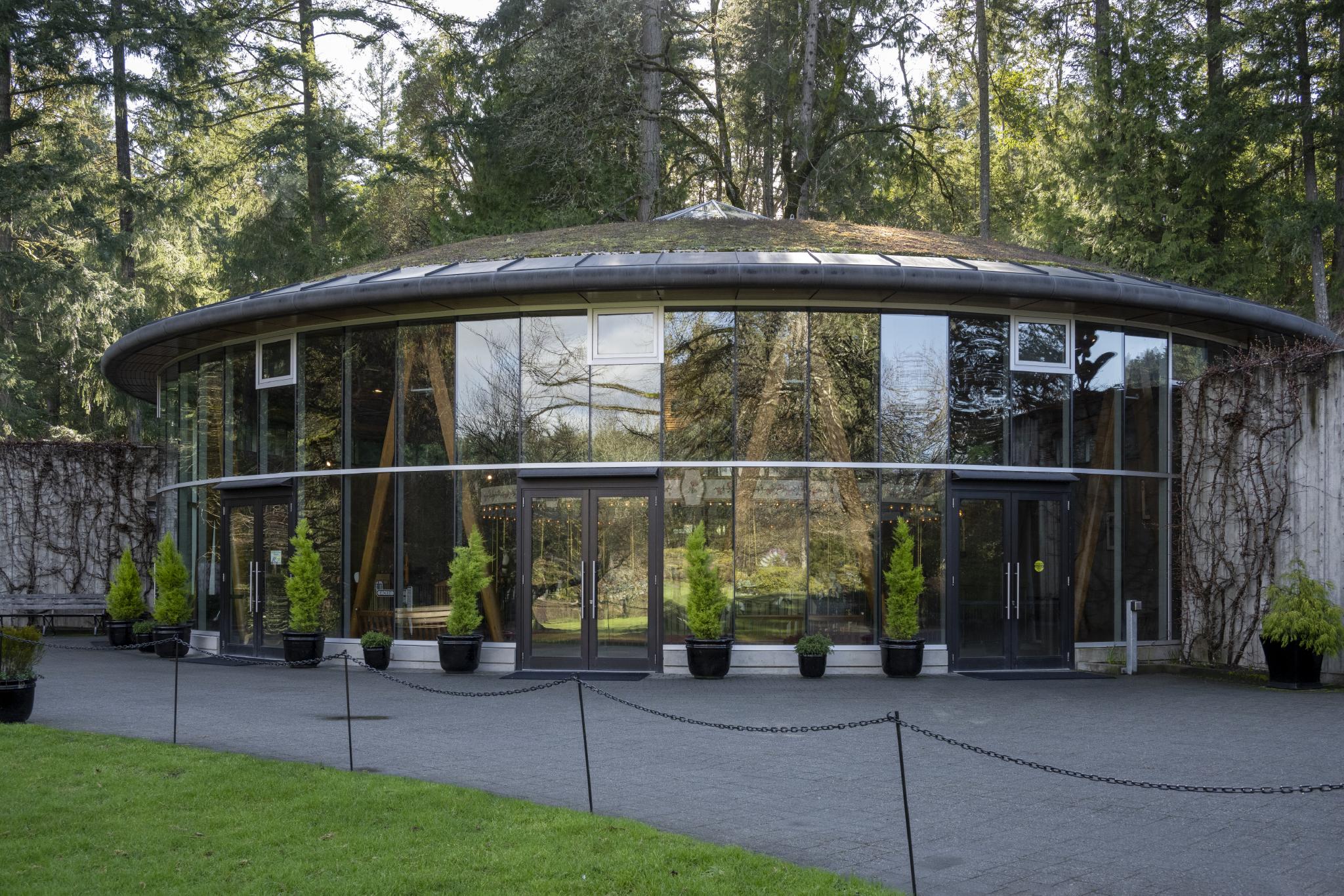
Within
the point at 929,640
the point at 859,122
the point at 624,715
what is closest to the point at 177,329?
the point at 624,715

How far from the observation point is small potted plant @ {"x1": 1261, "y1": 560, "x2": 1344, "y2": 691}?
45.1ft

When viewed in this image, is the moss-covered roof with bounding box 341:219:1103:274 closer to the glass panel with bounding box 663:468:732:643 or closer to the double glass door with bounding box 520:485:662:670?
the glass panel with bounding box 663:468:732:643

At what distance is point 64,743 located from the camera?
962 centimetres

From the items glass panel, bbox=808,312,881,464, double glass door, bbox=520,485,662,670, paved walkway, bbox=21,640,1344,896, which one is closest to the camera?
paved walkway, bbox=21,640,1344,896

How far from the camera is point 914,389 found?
15.7 m

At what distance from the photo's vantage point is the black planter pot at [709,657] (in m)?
14.7

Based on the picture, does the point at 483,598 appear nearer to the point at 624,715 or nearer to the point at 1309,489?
the point at 624,715

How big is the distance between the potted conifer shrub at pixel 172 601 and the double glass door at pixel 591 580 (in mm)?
6351

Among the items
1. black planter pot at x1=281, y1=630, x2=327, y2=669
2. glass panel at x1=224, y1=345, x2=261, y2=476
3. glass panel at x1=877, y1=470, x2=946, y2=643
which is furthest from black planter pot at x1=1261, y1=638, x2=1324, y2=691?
glass panel at x1=224, y1=345, x2=261, y2=476

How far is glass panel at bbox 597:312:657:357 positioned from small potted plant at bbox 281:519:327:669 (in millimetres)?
4790

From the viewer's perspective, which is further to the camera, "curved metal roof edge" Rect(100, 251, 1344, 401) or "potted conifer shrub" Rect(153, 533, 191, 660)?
"potted conifer shrub" Rect(153, 533, 191, 660)

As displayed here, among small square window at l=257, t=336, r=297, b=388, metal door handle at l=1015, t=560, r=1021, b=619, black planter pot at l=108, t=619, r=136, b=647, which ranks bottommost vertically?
black planter pot at l=108, t=619, r=136, b=647

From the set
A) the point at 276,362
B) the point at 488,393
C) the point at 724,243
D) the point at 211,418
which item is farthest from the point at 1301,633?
the point at 211,418

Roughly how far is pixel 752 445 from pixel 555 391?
264cm
